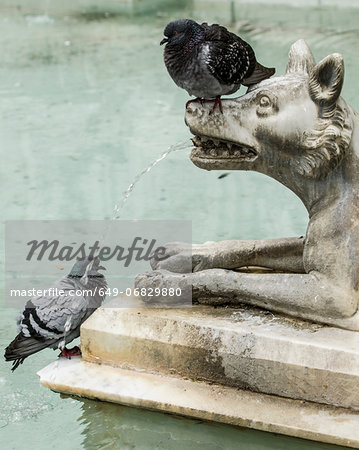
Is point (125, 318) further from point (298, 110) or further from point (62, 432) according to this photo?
point (298, 110)

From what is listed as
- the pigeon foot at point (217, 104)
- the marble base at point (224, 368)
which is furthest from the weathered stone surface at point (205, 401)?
the pigeon foot at point (217, 104)

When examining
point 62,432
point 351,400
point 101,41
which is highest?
point 101,41

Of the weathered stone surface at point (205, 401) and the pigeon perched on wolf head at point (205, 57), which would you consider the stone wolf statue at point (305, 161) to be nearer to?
the pigeon perched on wolf head at point (205, 57)

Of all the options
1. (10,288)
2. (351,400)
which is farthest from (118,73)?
(351,400)

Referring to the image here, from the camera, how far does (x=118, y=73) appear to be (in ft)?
31.8

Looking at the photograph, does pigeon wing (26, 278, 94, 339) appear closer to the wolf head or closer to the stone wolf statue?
the stone wolf statue

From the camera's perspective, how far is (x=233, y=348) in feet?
12.6

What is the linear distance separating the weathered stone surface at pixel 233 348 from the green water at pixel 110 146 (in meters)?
0.20

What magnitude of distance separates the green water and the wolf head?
1075mm

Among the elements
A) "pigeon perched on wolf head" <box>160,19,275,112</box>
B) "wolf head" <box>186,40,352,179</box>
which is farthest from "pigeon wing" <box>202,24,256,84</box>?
"wolf head" <box>186,40,352,179</box>

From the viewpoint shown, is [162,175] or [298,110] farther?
[162,175]

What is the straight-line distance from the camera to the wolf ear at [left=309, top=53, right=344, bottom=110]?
3637 millimetres

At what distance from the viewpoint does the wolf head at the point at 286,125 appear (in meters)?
3.70

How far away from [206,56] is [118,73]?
19.8ft
